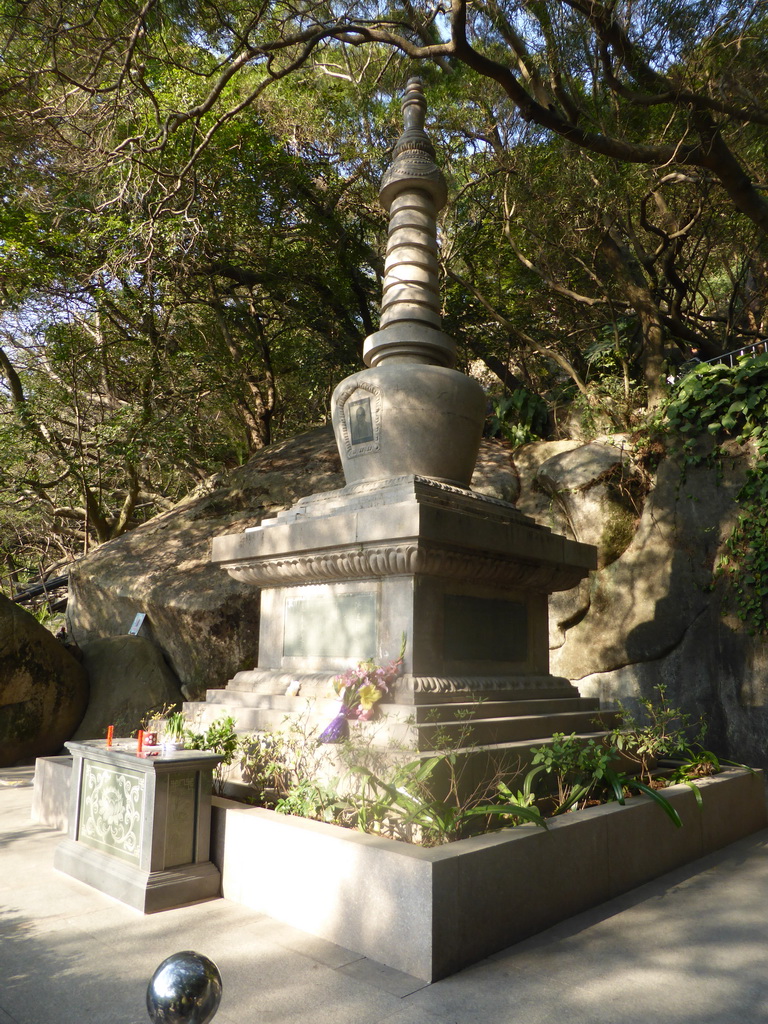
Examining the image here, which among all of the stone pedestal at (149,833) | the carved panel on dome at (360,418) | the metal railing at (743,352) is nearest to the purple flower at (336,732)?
the stone pedestal at (149,833)

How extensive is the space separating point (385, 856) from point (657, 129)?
35.2 ft

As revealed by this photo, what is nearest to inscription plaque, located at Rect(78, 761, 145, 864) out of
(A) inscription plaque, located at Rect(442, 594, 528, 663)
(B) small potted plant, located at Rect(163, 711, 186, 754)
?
(B) small potted plant, located at Rect(163, 711, 186, 754)

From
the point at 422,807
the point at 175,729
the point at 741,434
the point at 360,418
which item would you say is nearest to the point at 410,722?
the point at 422,807

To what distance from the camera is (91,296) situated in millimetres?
12719

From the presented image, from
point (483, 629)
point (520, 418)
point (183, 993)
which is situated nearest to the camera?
point (183, 993)

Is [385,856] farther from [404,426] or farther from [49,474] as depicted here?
[49,474]

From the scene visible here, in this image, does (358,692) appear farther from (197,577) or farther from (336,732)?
(197,577)

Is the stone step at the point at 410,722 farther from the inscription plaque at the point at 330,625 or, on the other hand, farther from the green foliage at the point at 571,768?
the inscription plaque at the point at 330,625

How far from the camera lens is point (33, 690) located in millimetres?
8391

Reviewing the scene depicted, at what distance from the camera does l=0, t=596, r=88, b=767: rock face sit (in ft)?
26.8

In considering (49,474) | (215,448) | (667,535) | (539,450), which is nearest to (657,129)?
(539,450)

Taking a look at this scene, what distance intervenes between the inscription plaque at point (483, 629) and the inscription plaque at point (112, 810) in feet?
7.09

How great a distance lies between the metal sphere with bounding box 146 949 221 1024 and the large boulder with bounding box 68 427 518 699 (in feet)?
25.6

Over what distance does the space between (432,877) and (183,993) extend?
1.53 meters
